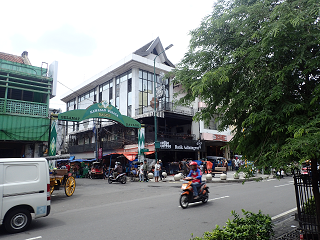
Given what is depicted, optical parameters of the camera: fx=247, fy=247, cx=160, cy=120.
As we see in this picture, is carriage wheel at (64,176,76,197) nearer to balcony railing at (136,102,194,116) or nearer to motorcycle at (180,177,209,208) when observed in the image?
motorcycle at (180,177,209,208)

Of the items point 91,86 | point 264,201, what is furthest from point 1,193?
point 91,86

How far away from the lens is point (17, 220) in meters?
6.50

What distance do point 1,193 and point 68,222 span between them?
6.93 feet

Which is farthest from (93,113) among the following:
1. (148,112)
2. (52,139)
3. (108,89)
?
(108,89)

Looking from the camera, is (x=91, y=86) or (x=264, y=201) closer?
(x=264, y=201)

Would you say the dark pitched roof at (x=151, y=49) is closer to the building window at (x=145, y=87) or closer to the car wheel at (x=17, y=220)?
the building window at (x=145, y=87)

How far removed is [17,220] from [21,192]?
706mm

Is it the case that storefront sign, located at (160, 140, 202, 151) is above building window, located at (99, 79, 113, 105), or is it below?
below

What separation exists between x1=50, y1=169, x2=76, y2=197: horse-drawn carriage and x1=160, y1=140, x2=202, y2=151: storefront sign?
50.3 ft

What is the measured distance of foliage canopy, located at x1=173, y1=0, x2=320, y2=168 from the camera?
3.91 meters

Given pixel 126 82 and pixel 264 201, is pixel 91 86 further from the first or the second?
pixel 264 201

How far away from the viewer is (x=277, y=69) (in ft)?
14.3

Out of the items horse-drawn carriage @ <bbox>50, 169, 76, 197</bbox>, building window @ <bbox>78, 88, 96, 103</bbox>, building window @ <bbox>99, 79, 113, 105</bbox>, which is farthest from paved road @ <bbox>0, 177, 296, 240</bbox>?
building window @ <bbox>78, 88, 96, 103</bbox>

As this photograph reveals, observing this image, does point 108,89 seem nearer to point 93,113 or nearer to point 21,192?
point 93,113
